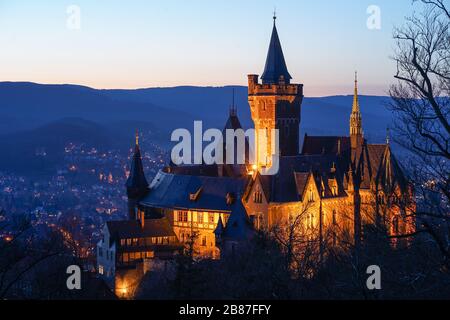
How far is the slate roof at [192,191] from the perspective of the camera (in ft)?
224

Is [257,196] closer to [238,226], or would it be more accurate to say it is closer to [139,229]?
[238,226]

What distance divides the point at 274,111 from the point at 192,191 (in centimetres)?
1292

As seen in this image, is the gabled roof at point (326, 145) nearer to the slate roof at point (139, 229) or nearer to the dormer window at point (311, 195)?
the dormer window at point (311, 195)

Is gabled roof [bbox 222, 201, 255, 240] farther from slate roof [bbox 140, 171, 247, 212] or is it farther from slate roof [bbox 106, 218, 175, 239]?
slate roof [bbox 106, 218, 175, 239]

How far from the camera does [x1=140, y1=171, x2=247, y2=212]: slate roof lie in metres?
68.1

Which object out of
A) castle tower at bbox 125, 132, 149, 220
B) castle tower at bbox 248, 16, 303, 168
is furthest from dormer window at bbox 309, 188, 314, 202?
castle tower at bbox 125, 132, 149, 220

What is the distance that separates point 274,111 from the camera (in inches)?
3105

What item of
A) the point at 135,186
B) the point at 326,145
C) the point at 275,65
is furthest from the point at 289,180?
the point at 275,65

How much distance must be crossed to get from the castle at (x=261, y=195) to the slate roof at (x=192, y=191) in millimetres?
102

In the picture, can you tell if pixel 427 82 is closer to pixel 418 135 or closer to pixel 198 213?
pixel 418 135
